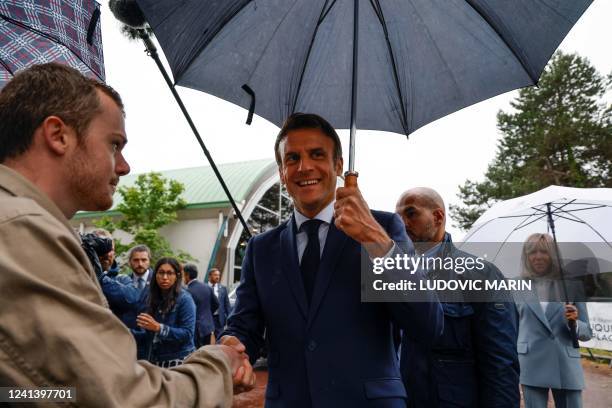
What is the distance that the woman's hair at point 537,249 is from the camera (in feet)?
14.7

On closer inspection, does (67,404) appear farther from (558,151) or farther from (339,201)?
(558,151)

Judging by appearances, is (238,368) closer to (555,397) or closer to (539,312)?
(539,312)

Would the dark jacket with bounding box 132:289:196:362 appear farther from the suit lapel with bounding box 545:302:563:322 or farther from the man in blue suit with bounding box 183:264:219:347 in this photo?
the suit lapel with bounding box 545:302:563:322

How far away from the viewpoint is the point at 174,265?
574 cm

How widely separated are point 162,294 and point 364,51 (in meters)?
4.20

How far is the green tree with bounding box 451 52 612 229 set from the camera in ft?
103

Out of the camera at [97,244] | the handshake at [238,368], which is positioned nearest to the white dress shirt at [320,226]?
the handshake at [238,368]

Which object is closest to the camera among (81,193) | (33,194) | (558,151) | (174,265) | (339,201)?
(33,194)

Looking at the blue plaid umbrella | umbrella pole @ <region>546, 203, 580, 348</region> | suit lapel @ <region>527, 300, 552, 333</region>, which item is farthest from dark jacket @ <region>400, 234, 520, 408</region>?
the blue plaid umbrella

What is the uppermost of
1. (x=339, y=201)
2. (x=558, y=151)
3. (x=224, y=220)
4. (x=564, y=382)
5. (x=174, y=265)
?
(x=558, y=151)

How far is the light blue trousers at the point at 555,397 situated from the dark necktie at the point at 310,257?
3590 millimetres

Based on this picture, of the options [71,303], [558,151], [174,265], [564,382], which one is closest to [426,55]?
[71,303]

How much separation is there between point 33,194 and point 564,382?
4744 mm

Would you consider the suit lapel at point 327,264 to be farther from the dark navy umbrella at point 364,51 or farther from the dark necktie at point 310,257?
the dark navy umbrella at point 364,51
